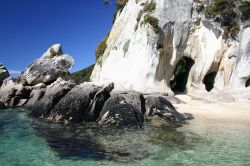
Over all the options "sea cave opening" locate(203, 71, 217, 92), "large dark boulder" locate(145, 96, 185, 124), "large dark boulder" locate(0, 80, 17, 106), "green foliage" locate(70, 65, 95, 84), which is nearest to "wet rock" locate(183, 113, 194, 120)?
"large dark boulder" locate(145, 96, 185, 124)

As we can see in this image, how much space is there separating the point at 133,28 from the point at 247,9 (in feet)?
38.9

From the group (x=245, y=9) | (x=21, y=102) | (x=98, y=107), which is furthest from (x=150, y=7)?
(x=98, y=107)

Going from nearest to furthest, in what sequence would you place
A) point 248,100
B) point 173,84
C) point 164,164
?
point 164,164 → point 248,100 → point 173,84

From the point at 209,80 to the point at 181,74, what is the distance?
3.14 meters

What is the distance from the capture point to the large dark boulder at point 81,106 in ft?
71.3

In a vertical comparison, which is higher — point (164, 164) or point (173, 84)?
point (173, 84)

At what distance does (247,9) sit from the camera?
32375 mm

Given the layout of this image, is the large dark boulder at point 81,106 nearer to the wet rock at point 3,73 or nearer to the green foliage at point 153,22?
the green foliage at point 153,22

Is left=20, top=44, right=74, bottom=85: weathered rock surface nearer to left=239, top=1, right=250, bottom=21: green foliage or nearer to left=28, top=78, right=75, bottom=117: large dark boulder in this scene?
left=28, top=78, right=75, bottom=117: large dark boulder

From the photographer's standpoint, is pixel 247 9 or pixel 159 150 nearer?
pixel 159 150

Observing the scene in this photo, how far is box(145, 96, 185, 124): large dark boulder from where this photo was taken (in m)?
21.8

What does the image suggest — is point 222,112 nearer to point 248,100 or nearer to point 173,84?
point 248,100

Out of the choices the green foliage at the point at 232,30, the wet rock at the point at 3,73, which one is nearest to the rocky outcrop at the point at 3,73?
the wet rock at the point at 3,73

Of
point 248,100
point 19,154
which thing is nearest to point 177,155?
point 19,154
